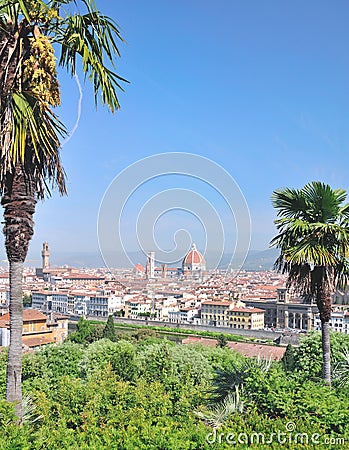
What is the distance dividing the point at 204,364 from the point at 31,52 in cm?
1091

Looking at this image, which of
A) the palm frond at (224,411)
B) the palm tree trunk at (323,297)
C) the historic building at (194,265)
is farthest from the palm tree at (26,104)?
the historic building at (194,265)

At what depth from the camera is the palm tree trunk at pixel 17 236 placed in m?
3.95

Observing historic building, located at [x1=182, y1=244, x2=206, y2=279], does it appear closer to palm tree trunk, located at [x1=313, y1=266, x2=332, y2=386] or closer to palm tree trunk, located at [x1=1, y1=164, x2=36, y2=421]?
palm tree trunk, located at [x1=313, y1=266, x2=332, y2=386]

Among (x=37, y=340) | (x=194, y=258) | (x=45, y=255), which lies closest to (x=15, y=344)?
(x=37, y=340)

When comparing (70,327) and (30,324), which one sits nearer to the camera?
(30,324)

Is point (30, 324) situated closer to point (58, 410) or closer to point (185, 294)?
point (58, 410)

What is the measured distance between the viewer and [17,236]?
402cm

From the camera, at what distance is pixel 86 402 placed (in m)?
6.01

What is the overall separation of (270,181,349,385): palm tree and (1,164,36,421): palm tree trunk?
128 inches

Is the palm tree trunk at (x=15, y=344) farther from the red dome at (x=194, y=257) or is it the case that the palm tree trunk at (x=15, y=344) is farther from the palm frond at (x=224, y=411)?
the red dome at (x=194, y=257)

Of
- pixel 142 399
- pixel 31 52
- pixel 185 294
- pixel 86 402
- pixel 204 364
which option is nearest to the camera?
pixel 31 52

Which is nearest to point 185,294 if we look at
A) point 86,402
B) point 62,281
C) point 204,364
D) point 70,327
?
point 70,327

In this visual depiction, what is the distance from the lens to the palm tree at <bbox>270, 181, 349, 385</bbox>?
19.2 ft

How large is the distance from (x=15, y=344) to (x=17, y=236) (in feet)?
2.99
